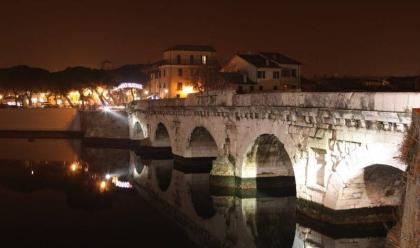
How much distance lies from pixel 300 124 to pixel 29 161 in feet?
115

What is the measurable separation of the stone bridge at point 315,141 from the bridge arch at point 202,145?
8.81 feet

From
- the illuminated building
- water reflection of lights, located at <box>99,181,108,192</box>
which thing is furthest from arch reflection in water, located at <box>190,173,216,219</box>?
the illuminated building

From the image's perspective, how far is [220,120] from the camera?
110 feet

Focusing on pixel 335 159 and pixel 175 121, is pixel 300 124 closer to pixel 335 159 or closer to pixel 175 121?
pixel 335 159

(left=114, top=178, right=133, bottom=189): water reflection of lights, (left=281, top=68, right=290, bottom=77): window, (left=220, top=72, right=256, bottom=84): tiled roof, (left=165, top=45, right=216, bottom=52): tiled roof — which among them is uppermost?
(left=165, top=45, right=216, bottom=52): tiled roof

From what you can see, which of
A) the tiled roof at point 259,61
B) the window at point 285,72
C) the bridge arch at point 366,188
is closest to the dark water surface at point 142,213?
the bridge arch at point 366,188

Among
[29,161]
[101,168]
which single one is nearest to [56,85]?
[29,161]

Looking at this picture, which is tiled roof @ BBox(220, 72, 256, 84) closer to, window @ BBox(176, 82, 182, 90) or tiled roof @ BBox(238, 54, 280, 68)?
tiled roof @ BBox(238, 54, 280, 68)

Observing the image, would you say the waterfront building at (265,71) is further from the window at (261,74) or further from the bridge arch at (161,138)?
the bridge arch at (161,138)

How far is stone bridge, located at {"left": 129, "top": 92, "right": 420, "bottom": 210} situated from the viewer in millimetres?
17906

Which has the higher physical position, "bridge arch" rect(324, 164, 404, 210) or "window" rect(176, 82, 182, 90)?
"window" rect(176, 82, 182, 90)

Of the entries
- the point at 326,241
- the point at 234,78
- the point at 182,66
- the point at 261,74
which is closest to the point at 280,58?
the point at 261,74

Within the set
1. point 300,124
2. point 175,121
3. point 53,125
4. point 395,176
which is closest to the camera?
point 395,176

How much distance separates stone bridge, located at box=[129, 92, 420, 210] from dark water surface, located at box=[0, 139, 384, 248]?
1639mm
